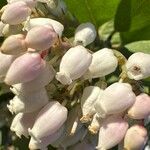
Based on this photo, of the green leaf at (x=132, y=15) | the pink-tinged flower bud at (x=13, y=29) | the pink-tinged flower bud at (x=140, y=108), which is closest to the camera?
the pink-tinged flower bud at (x=140, y=108)

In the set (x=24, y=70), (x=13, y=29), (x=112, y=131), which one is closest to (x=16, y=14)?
(x=13, y=29)

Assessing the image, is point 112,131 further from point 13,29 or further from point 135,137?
point 13,29

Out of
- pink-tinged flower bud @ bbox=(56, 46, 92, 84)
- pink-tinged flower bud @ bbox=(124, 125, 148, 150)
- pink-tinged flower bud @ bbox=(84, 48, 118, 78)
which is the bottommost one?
pink-tinged flower bud @ bbox=(124, 125, 148, 150)

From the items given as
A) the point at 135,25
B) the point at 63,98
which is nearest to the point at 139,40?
the point at 135,25

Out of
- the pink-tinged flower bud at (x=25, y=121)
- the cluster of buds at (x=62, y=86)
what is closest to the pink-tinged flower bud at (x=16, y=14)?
the cluster of buds at (x=62, y=86)

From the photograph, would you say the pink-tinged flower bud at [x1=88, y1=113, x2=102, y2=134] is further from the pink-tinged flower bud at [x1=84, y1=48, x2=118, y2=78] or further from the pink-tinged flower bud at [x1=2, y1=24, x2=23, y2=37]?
the pink-tinged flower bud at [x1=2, y1=24, x2=23, y2=37]

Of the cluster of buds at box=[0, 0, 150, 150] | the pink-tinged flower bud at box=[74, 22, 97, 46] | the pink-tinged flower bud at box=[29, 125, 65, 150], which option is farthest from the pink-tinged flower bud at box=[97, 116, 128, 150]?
the pink-tinged flower bud at box=[74, 22, 97, 46]

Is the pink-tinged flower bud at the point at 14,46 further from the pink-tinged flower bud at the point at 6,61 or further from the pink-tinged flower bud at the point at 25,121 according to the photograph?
the pink-tinged flower bud at the point at 25,121
